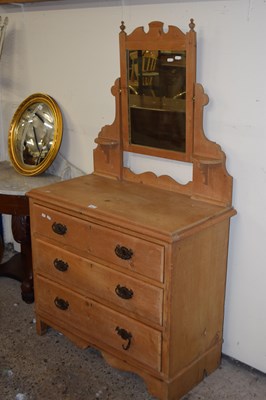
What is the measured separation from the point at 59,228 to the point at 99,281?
11.8 inches

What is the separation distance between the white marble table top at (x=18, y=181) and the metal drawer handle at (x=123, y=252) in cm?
79

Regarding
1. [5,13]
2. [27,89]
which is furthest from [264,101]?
[5,13]

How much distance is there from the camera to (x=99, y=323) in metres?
2.23

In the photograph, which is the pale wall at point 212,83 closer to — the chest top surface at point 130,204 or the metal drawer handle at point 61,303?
the chest top surface at point 130,204

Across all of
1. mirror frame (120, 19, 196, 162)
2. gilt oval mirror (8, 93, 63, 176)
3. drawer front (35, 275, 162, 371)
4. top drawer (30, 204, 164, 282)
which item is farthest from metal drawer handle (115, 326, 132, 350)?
gilt oval mirror (8, 93, 63, 176)

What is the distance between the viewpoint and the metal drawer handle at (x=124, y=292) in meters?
2.05

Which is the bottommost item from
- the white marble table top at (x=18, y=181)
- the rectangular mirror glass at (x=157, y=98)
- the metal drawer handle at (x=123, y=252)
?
the metal drawer handle at (x=123, y=252)

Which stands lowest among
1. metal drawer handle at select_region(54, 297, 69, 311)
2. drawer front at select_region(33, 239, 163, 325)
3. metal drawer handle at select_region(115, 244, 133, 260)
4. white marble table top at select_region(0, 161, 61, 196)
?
metal drawer handle at select_region(54, 297, 69, 311)

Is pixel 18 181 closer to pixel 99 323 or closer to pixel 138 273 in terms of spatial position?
pixel 99 323

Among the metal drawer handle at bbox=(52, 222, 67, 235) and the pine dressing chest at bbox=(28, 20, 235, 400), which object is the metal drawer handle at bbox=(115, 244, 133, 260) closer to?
the pine dressing chest at bbox=(28, 20, 235, 400)

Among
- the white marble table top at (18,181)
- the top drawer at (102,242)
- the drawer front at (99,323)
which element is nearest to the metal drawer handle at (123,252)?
the top drawer at (102,242)

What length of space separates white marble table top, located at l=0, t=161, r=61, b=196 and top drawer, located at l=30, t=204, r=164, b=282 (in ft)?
0.96

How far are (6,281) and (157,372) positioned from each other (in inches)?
56.6

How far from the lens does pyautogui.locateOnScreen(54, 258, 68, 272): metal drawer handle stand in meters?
2.31
